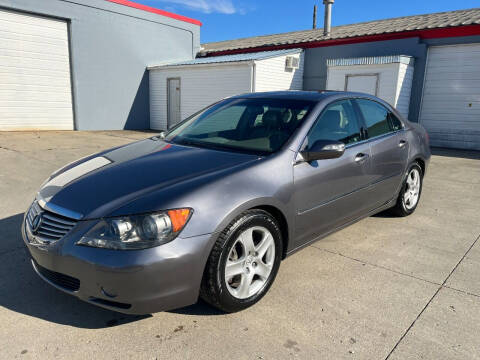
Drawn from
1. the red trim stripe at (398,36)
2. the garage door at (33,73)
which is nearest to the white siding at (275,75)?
the red trim stripe at (398,36)

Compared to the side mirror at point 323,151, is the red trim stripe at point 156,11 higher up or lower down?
higher up

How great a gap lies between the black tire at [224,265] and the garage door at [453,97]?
1140cm

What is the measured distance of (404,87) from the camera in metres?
12.2

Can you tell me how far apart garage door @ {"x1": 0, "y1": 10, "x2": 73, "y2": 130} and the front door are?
1293 cm

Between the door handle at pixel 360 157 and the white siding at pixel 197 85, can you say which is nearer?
the door handle at pixel 360 157

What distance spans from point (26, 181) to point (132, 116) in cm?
1054

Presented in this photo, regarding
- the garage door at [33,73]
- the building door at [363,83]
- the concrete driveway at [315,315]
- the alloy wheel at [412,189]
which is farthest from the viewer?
the garage door at [33,73]

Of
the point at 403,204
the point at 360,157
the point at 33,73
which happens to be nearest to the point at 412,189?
the point at 403,204

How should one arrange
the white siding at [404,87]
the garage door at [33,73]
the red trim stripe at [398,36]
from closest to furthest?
the red trim stripe at [398,36] → the white siding at [404,87] → the garage door at [33,73]

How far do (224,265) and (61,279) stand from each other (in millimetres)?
1037

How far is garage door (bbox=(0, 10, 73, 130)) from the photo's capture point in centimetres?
1274

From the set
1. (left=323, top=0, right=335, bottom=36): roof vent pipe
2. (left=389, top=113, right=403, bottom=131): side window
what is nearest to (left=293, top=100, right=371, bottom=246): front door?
(left=389, top=113, right=403, bottom=131): side window

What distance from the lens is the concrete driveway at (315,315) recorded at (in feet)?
7.63

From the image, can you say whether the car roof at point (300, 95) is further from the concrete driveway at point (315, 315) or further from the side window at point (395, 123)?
the concrete driveway at point (315, 315)
